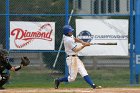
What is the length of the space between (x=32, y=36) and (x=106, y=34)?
2496 mm

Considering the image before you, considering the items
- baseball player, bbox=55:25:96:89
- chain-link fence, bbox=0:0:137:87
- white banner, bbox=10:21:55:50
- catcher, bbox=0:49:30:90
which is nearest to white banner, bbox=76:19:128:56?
chain-link fence, bbox=0:0:137:87

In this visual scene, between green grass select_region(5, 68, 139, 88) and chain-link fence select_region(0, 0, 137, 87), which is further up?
chain-link fence select_region(0, 0, 137, 87)

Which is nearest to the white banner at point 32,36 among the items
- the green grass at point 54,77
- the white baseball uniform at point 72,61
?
the green grass at point 54,77

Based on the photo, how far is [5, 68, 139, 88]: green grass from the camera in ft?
59.7

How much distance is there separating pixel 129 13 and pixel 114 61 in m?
1.88

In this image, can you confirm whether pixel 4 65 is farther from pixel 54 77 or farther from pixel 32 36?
pixel 54 77

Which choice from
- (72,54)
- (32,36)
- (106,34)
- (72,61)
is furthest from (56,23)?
(72,61)

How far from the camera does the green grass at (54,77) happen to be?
59.7 ft

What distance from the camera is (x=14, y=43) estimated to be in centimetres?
1812

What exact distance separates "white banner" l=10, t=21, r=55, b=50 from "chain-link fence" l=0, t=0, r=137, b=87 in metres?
0.20

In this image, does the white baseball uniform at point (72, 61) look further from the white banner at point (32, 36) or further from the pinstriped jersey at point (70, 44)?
the white banner at point (32, 36)

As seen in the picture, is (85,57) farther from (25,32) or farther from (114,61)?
(25,32)

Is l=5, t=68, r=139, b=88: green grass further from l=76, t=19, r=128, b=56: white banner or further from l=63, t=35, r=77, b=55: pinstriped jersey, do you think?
l=63, t=35, r=77, b=55: pinstriped jersey

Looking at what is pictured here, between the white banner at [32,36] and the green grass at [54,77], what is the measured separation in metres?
0.93
